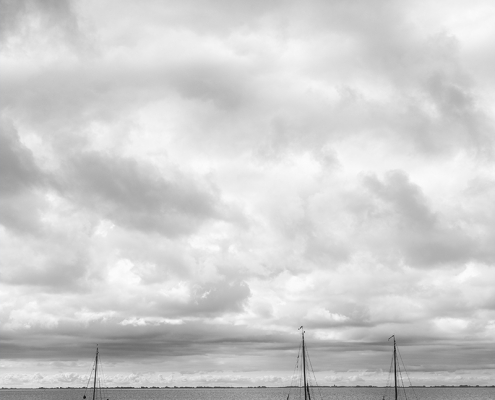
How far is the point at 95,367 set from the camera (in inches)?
7254

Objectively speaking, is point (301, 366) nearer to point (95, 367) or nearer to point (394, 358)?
point (394, 358)

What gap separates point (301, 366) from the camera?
162 m

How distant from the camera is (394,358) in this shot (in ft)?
584

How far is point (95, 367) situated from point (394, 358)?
3444 inches

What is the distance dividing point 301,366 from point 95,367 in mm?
63402

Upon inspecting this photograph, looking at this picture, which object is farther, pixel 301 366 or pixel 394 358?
pixel 394 358

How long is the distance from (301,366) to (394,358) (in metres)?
32.3

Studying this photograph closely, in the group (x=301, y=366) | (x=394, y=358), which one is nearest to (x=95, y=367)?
(x=301, y=366)

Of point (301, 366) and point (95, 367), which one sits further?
point (95, 367)
